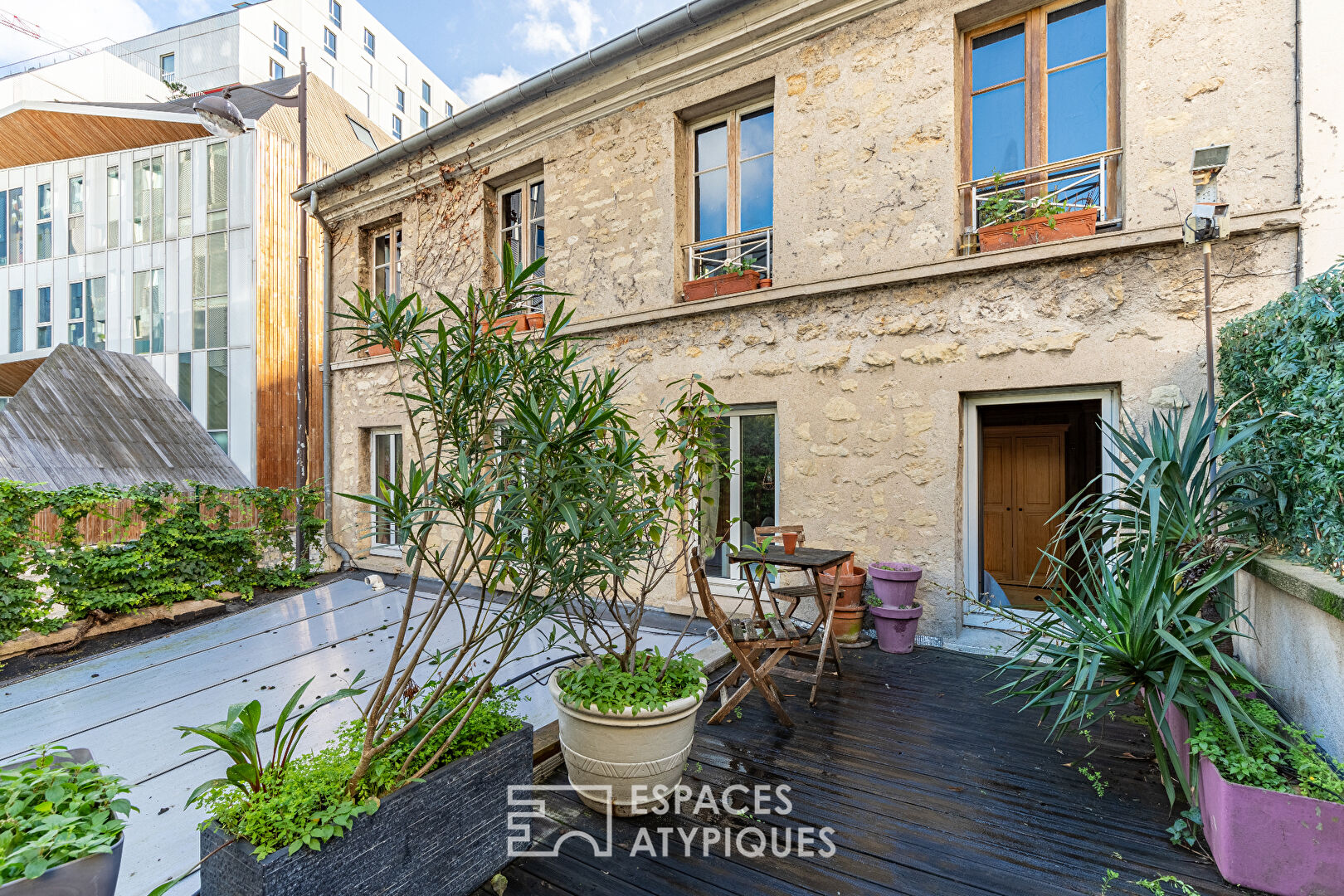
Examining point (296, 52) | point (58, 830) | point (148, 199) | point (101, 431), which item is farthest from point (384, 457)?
point (296, 52)

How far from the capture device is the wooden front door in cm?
627

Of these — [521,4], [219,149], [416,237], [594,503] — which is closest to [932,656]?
[594,503]

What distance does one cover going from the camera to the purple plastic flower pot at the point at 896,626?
3986 millimetres

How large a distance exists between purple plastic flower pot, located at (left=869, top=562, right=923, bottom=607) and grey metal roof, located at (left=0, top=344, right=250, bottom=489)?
783cm

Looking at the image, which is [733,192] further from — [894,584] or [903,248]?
[894,584]

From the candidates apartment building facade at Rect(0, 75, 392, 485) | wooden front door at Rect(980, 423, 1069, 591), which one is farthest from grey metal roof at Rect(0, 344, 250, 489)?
wooden front door at Rect(980, 423, 1069, 591)

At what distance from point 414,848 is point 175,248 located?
14.6 m

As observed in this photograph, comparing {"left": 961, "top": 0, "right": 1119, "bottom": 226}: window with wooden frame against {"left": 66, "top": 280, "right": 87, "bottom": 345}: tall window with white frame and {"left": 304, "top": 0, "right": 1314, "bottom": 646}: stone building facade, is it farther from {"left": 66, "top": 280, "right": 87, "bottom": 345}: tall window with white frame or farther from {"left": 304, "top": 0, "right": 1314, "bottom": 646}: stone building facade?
{"left": 66, "top": 280, "right": 87, "bottom": 345}: tall window with white frame

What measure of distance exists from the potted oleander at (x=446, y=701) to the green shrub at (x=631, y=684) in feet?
0.88

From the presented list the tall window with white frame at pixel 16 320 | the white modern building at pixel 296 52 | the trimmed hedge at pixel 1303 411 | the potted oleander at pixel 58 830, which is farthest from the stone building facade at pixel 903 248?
the white modern building at pixel 296 52

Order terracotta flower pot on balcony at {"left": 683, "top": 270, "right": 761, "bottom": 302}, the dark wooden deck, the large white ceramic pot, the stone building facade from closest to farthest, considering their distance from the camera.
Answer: the dark wooden deck
the large white ceramic pot
the stone building facade
terracotta flower pot on balcony at {"left": 683, "top": 270, "right": 761, "bottom": 302}

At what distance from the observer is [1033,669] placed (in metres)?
2.37

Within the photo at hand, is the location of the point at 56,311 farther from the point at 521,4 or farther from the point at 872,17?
the point at 521,4

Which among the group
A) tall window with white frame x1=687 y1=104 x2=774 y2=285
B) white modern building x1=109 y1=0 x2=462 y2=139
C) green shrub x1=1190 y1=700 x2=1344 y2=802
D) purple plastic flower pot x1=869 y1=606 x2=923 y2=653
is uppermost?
white modern building x1=109 y1=0 x2=462 y2=139
